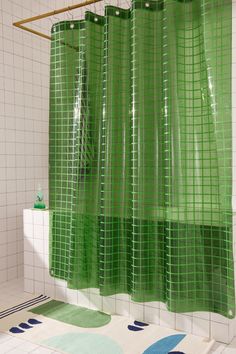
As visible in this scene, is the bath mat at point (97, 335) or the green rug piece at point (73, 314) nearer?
the bath mat at point (97, 335)

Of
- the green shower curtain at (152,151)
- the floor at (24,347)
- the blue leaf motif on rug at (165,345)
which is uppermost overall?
the green shower curtain at (152,151)

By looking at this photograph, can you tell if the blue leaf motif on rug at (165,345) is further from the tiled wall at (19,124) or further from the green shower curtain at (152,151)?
the tiled wall at (19,124)

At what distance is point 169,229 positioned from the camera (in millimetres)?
1778

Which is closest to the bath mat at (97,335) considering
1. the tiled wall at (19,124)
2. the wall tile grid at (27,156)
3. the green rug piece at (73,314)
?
the green rug piece at (73,314)

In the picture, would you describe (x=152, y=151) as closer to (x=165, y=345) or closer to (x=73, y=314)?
(x=165, y=345)

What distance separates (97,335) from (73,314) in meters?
0.30

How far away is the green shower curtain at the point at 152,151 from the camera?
170 centimetres

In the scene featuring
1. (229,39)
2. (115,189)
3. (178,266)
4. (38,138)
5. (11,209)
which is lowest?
(178,266)

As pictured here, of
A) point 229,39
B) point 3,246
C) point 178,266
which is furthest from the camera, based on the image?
point 3,246

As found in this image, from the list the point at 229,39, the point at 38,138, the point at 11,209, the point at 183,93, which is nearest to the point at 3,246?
the point at 11,209

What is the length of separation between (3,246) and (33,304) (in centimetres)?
64

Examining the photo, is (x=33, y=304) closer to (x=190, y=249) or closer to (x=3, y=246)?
(x=3, y=246)

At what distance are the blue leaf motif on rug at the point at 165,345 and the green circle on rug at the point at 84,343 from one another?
0.50 ft

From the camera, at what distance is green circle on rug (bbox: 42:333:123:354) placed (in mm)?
1742
